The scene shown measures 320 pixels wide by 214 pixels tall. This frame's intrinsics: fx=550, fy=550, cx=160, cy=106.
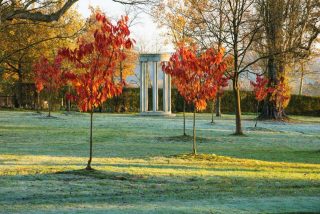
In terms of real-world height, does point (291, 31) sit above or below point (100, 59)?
above

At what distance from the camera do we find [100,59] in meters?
12.1

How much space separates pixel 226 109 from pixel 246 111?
1.85 metres

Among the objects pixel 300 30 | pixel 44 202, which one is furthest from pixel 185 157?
pixel 300 30

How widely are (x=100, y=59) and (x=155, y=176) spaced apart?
2.83m

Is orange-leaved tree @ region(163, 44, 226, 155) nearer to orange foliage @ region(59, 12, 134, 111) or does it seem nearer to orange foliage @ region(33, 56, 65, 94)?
orange foliage @ region(59, 12, 134, 111)

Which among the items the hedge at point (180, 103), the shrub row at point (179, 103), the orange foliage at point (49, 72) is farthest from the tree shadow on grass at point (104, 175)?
the shrub row at point (179, 103)

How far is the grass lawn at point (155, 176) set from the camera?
8.85 meters

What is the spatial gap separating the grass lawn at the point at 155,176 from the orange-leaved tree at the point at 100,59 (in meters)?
1.54

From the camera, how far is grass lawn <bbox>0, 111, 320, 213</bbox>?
29.0 ft

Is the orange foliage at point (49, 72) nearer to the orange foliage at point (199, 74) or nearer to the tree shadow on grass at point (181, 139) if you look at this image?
the tree shadow on grass at point (181, 139)

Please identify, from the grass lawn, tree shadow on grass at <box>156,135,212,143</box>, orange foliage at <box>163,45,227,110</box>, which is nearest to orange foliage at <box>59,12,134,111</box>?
the grass lawn

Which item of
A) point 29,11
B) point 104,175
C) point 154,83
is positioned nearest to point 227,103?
point 154,83

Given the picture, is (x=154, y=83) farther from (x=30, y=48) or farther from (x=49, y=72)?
(x=49, y=72)

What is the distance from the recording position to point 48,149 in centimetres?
1725
